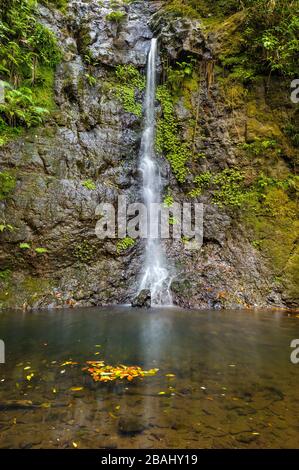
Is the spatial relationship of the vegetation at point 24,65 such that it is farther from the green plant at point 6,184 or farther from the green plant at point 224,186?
the green plant at point 224,186

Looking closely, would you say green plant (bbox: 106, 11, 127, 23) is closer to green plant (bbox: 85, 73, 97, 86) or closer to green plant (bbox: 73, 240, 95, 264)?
green plant (bbox: 85, 73, 97, 86)

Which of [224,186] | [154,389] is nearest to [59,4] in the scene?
[224,186]

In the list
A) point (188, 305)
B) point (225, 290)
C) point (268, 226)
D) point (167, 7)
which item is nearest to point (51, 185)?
point (188, 305)

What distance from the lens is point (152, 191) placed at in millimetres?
10164

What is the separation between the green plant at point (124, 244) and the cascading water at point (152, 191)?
520 millimetres

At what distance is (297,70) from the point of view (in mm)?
9305

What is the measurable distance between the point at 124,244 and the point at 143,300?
193 centimetres

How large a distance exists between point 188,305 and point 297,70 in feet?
23.8

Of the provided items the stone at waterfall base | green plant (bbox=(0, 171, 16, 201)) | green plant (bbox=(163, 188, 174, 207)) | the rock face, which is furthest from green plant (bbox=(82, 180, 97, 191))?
the stone at waterfall base

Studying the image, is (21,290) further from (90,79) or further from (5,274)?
(90,79)

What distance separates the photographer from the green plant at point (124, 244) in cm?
912

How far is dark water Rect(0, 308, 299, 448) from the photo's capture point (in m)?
2.30

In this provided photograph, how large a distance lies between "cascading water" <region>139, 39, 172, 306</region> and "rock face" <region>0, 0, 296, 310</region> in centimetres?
25

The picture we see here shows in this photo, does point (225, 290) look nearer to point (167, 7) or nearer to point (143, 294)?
point (143, 294)
